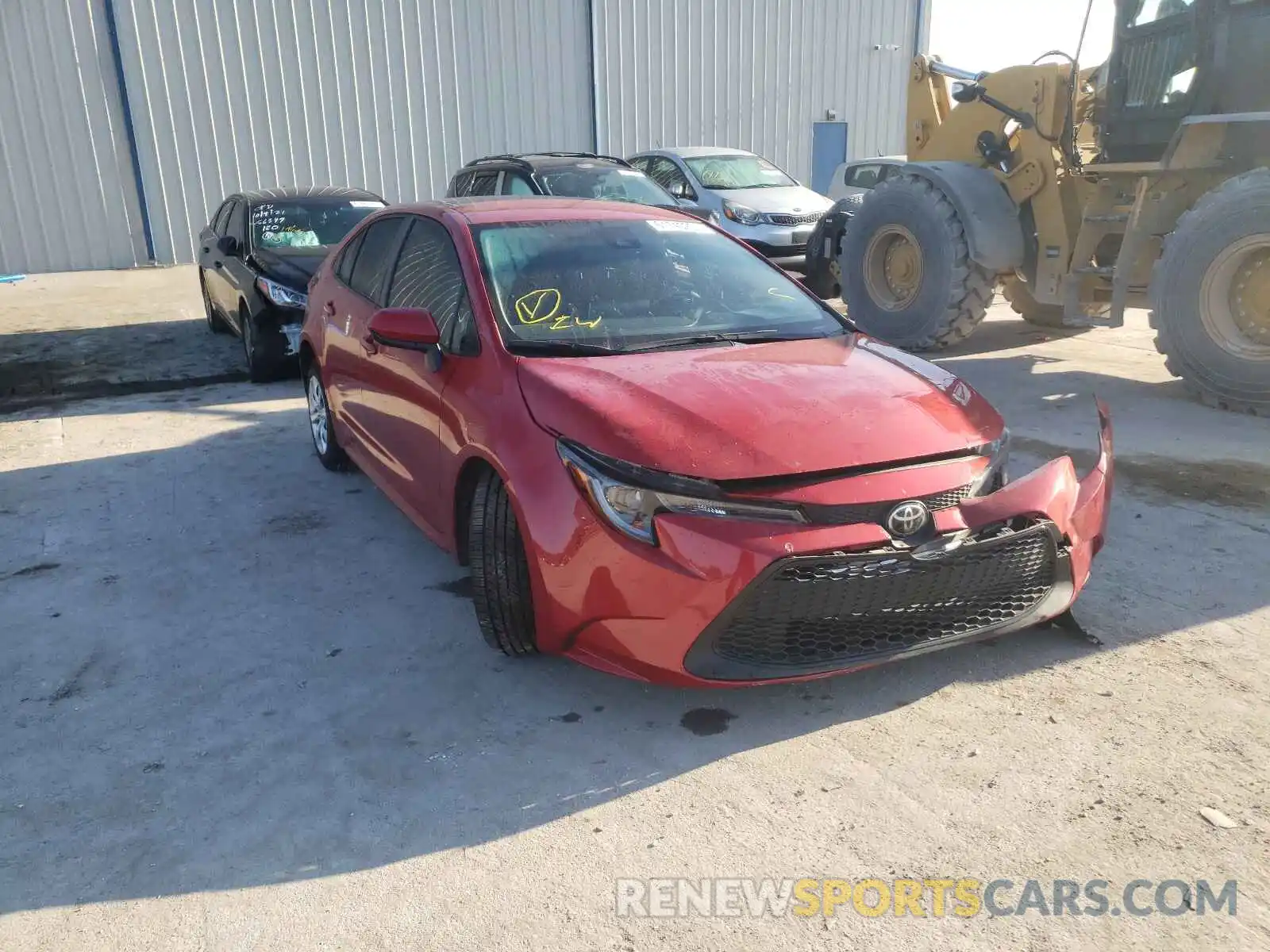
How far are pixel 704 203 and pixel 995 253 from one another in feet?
19.1

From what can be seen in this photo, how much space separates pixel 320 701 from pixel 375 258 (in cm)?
242

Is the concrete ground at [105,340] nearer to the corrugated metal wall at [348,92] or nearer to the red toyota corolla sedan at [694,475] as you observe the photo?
the corrugated metal wall at [348,92]

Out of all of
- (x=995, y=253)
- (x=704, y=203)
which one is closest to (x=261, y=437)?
(x=995, y=253)

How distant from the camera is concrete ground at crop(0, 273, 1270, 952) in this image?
230 centimetres

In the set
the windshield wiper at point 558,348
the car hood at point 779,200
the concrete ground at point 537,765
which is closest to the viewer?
the concrete ground at point 537,765

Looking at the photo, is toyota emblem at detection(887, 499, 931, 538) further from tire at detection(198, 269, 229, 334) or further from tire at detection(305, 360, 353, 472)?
tire at detection(198, 269, 229, 334)

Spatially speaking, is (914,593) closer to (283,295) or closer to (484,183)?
(283,295)

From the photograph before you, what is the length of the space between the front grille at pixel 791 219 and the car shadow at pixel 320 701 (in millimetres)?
8177

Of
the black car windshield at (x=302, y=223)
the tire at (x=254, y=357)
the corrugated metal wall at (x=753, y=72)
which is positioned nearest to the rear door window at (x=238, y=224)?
the black car windshield at (x=302, y=223)

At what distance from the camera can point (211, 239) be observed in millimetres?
9469

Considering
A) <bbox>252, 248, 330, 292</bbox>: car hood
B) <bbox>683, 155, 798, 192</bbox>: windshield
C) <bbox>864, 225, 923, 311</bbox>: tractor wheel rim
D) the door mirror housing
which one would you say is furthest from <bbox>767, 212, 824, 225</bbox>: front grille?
<bbox>252, 248, 330, 292</bbox>: car hood

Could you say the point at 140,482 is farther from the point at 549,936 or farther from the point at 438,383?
the point at 549,936

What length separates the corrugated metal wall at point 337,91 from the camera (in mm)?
15844

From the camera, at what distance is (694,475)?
2754mm
